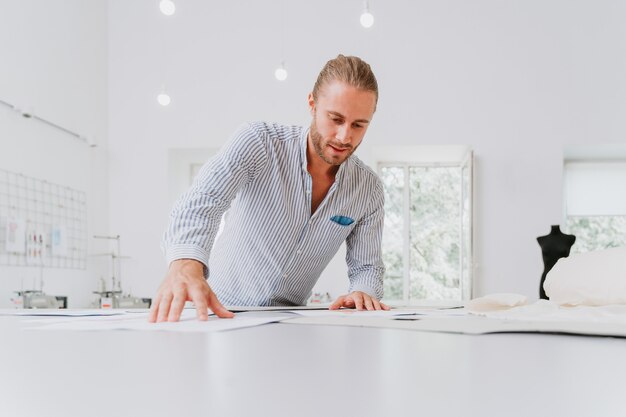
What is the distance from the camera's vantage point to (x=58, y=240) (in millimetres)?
4699

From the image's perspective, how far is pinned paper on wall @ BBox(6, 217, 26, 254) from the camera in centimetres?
406

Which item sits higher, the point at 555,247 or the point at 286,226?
the point at 286,226

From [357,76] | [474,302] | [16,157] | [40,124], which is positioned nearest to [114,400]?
[474,302]

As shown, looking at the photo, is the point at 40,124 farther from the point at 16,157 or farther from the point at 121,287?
the point at 121,287

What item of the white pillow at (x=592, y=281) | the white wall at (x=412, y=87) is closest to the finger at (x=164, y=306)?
the white pillow at (x=592, y=281)

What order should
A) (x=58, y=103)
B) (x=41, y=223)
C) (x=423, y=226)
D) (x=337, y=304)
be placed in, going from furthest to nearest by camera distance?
1. (x=423, y=226)
2. (x=58, y=103)
3. (x=41, y=223)
4. (x=337, y=304)

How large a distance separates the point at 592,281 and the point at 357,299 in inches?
21.7

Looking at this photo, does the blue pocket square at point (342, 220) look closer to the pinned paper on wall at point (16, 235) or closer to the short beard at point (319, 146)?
the short beard at point (319, 146)

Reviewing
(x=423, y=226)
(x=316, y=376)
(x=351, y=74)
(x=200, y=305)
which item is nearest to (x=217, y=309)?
(x=200, y=305)

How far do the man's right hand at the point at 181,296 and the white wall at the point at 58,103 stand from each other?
11.4 feet

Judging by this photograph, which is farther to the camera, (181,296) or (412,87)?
(412,87)

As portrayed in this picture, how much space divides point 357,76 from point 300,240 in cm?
50

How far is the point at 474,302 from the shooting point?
1.32 meters

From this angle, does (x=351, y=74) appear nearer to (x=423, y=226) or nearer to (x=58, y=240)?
(x=58, y=240)
